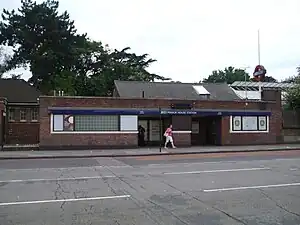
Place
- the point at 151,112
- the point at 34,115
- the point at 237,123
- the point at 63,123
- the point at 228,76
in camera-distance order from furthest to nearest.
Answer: the point at 228,76, the point at 34,115, the point at 237,123, the point at 151,112, the point at 63,123

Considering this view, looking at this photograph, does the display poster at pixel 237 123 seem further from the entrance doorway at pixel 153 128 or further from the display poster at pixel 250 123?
the entrance doorway at pixel 153 128

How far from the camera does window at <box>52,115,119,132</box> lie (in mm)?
27812

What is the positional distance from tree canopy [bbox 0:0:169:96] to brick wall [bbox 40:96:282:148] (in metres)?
21.5

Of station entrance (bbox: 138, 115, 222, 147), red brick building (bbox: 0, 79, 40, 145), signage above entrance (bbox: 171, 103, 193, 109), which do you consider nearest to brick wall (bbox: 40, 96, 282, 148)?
signage above entrance (bbox: 171, 103, 193, 109)

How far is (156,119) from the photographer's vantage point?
109ft

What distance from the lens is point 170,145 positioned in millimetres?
30844

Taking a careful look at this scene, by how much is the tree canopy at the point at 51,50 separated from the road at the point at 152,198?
124 feet

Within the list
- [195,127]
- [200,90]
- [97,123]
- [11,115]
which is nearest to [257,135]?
[195,127]

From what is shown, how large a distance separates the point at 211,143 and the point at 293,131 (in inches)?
272

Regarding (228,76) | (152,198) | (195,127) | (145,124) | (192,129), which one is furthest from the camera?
(228,76)

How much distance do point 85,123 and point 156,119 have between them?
6.86 meters

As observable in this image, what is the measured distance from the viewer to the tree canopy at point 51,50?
51.5 m

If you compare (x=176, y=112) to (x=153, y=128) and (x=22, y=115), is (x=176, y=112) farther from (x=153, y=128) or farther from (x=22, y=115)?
(x=22, y=115)

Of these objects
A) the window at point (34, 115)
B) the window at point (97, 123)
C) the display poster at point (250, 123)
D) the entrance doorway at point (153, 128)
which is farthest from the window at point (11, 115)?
the display poster at point (250, 123)
